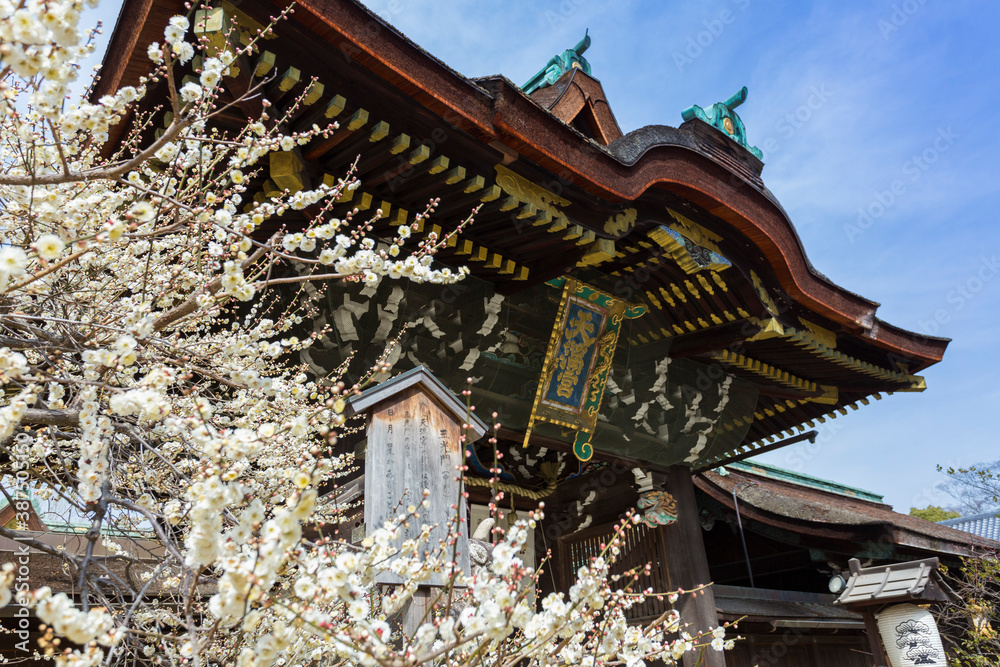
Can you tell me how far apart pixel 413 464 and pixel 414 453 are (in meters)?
0.06

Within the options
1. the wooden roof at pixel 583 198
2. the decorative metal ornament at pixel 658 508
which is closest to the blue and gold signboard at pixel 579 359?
the wooden roof at pixel 583 198

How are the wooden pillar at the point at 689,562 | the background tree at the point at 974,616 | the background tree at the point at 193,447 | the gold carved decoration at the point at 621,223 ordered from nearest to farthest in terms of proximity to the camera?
the background tree at the point at 193,447 < the gold carved decoration at the point at 621,223 < the wooden pillar at the point at 689,562 < the background tree at the point at 974,616

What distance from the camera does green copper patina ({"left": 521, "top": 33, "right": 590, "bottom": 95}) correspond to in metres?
7.59

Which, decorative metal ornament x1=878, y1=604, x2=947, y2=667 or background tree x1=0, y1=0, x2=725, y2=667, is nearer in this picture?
background tree x1=0, y1=0, x2=725, y2=667

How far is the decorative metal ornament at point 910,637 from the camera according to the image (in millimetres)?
5659

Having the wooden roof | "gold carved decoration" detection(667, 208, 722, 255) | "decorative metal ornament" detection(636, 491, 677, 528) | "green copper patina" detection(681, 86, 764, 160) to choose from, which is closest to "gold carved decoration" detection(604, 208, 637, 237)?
the wooden roof

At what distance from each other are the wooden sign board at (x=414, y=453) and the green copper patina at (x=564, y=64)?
5533 millimetres

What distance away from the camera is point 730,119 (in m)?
7.30

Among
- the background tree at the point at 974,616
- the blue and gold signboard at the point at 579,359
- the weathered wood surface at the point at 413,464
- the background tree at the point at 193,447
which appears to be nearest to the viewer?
the background tree at the point at 193,447

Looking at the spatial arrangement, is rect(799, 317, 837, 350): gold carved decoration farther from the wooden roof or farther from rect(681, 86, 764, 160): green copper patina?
rect(681, 86, 764, 160): green copper patina

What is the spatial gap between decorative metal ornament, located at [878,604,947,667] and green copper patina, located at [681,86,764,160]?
4858 mm

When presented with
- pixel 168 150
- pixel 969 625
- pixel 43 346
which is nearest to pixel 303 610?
pixel 43 346

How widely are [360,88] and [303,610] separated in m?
3.08

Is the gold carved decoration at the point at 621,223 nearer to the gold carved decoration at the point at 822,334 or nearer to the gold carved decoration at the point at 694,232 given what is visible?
the gold carved decoration at the point at 694,232
